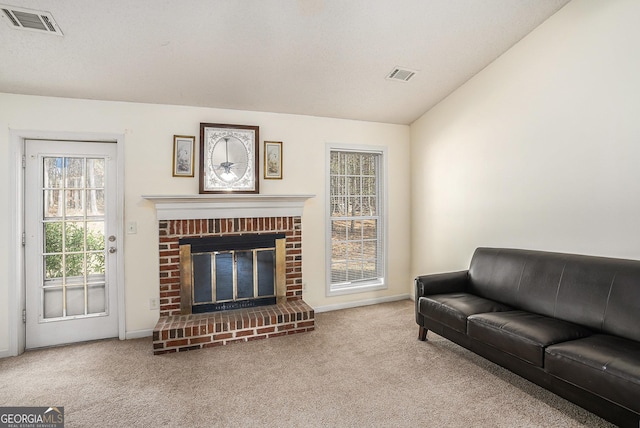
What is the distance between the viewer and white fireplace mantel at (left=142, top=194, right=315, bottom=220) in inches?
128

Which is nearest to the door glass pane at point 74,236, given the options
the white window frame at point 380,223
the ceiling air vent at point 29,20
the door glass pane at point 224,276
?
the door glass pane at point 224,276

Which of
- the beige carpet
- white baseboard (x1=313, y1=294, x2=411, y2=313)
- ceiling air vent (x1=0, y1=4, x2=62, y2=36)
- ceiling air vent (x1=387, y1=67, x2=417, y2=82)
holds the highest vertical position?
ceiling air vent (x1=387, y1=67, x2=417, y2=82)

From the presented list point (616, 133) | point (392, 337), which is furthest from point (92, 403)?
point (616, 133)

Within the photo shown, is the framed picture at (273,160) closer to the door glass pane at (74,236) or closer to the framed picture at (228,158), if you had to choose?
the framed picture at (228,158)

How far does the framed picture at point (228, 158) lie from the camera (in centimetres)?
344

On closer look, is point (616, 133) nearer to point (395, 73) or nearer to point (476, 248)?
point (476, 248)

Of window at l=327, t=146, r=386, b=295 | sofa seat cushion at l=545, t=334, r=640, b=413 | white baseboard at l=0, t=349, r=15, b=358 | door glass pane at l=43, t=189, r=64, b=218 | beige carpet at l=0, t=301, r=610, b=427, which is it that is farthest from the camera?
window at l=327, t=146, r=386, b=295

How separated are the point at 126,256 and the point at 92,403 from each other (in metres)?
1.45

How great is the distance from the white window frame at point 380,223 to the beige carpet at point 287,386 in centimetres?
100

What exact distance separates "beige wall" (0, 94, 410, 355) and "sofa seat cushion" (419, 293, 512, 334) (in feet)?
4.63

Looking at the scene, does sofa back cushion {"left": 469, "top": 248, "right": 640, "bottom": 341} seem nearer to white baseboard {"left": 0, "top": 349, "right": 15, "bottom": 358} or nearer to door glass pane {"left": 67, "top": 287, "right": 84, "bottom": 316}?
door glass pane {"left": 67, "top": 287, "right": 84, "bottom": 316}

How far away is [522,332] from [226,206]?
2872mm

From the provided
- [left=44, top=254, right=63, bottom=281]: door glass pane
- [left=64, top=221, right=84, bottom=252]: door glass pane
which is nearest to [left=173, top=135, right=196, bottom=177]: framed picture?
[left=64, top=221, right=84, bottom=252]: door glass pane

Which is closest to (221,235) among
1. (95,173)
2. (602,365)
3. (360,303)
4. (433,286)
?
(95,173)
